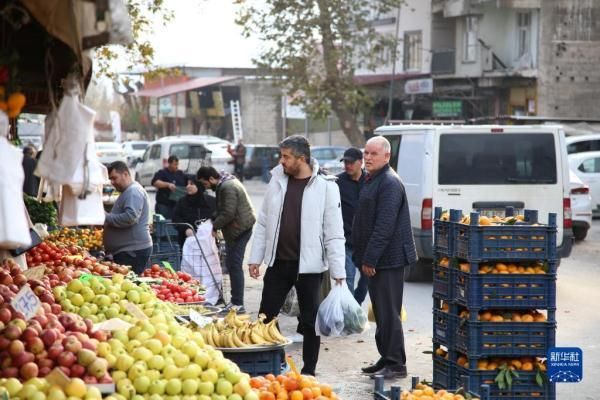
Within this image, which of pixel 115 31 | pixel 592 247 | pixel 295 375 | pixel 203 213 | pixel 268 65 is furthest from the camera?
pixel 268 65

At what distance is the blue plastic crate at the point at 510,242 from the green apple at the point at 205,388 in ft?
9.81

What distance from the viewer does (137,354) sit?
6215mm

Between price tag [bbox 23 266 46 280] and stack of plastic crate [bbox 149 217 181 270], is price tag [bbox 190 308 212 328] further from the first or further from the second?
stack of plastic crate [bbox 149 217 181 270]

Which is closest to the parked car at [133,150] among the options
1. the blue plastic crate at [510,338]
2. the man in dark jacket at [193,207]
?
the man in dark jacket at [193,207]

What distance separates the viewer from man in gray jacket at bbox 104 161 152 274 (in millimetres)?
11977

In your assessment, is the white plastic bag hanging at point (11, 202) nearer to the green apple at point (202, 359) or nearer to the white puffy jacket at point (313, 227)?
the green apple at point (202, 359)

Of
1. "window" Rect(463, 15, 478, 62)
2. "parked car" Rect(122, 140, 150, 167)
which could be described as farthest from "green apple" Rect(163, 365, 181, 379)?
"parked car" Rect(122, 140, 150, 167)

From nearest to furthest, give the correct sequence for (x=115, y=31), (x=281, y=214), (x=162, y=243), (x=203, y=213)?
(x=115, y=31), (x=281, y=214), (x=162, y=243), (x=203, y=213)

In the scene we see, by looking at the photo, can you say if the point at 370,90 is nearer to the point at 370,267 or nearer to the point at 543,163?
the point at 543,163

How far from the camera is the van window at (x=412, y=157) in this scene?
15.4 metres

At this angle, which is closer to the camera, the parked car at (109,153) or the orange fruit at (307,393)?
the orange fruit at (307,393)

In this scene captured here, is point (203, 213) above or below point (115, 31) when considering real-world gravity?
below

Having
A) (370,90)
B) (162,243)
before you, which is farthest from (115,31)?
(370,90)

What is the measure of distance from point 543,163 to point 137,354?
33.4 feet
